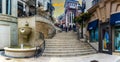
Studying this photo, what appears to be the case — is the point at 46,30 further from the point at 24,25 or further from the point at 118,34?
the point at 118,34

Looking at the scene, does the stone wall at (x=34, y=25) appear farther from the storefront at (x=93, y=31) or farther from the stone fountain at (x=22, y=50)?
the storefront at (x=93, y=31)

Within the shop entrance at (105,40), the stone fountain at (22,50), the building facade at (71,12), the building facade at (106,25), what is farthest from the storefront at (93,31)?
the building facade at (71,12)

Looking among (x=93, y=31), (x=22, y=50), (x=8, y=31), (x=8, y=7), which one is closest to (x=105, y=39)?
(x=93, y=31)

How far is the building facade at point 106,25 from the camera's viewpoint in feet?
37.5

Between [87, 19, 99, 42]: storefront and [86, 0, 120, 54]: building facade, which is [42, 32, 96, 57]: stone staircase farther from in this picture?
[87, 19, 99, 42]: storefront

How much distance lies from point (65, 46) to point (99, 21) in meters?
3.90

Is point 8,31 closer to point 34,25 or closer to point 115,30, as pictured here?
point 34,25

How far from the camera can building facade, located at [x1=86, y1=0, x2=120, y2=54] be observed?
11430 millimetres

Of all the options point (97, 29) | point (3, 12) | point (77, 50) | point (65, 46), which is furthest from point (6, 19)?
point (97, 29)

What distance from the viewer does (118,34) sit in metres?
11.5

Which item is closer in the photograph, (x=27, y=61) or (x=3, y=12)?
(x=27, y=61)

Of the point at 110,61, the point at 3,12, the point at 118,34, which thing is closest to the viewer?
the point at 110,61

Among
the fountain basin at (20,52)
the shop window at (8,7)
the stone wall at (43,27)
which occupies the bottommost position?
the fountain basin at (20,52)

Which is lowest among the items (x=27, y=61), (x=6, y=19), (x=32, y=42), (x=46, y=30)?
(x=27, y=61)
